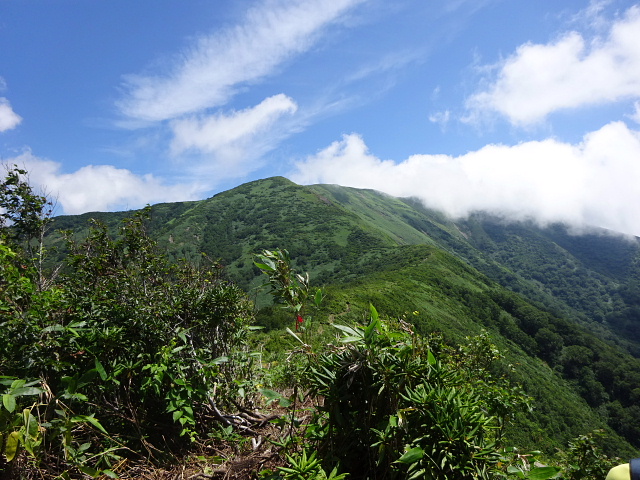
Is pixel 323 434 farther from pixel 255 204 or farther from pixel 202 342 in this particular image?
pixel 255 204

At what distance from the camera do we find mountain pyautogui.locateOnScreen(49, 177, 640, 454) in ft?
148

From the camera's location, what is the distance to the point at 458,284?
2913 inches

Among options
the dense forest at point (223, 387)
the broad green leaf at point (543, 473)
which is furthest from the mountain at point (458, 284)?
the broad green leaf at point (543, 473)

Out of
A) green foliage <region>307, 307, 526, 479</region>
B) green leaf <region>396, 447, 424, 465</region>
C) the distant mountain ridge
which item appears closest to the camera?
green leaf <region>396, 447, 424, 465</region>

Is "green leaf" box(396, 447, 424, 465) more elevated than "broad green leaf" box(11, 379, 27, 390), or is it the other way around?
"broad green leaf" box(11, 379, 27, 390)

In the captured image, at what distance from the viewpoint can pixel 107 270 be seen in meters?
4.41

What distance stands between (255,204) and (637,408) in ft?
424

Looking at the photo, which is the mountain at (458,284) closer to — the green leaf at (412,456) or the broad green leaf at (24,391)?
the green leaf at (412,456)

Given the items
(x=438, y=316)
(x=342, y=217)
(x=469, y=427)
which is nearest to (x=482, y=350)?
(x=469, y=427)

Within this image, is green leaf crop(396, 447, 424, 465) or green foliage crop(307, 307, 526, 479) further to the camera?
green foliage crop(307, 307, 526, 479)

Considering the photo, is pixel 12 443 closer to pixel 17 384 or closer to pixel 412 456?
pixel 17 384

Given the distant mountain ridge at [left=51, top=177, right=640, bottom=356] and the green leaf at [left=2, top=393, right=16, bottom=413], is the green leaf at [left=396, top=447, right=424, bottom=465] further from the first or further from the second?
the distant mountain ridge at [left=51, top=177, right=640, bottom=356]

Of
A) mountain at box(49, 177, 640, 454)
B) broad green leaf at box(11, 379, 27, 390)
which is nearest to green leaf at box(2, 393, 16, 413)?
broad green leaf at box(11, 379, 27, 390)

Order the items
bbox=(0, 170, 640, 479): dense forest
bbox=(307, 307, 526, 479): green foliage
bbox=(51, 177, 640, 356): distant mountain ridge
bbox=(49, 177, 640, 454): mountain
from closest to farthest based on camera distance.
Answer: bbox=(307, 307, 526, 479): green foliage, bbox=(0, 170, 640, 479): dense forest, bbox=(49, 177, 640, 454): mountain, bbox=(51, 177, 640, 356): distant mountain ridge
